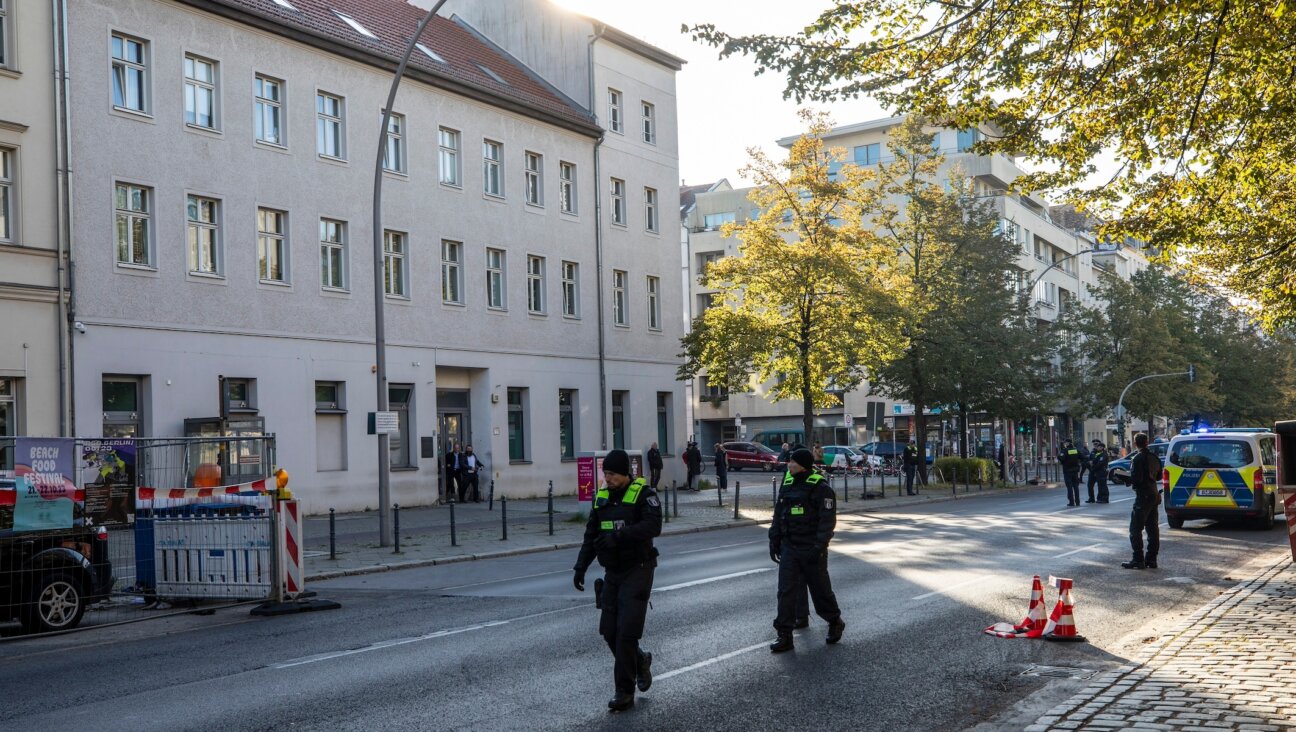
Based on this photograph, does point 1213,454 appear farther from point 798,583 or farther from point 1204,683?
point 1204,683

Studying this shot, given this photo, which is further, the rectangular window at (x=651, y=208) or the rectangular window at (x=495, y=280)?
the rectangular window at (x=651, y=208)

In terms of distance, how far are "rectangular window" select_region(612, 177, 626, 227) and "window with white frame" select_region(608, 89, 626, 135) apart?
1.61 meters

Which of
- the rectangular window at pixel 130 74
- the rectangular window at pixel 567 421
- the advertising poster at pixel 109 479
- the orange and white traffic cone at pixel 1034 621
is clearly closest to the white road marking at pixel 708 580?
the orange and white traffic cone at pixel 1034 621

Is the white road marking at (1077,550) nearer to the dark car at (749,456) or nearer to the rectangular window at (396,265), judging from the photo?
the rectangular window at (396,265)

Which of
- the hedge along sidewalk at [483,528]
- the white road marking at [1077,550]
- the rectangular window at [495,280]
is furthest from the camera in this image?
the rectangular window at [495,280]

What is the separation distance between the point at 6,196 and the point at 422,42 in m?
15.1

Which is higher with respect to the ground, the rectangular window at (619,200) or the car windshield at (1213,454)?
the rectangular window at (619,200)

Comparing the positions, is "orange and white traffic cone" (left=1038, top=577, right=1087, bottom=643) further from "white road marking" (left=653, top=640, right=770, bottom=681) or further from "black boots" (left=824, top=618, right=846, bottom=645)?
"white road marking" (left=653, top=640, right=770, bottom=681)

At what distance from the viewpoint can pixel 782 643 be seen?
399 inches

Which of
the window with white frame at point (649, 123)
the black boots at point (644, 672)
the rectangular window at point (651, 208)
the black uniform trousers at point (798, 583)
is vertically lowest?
the black boots at point (644, 672)

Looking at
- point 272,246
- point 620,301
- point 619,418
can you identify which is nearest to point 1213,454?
point 272,246

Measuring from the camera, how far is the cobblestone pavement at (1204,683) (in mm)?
7098

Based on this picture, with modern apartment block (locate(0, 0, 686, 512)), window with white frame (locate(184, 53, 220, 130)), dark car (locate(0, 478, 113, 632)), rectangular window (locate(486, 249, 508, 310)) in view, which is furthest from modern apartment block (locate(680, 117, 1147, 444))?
dark car (locate(0, 478, 113, 632))

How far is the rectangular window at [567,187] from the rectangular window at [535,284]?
2.08 meters
